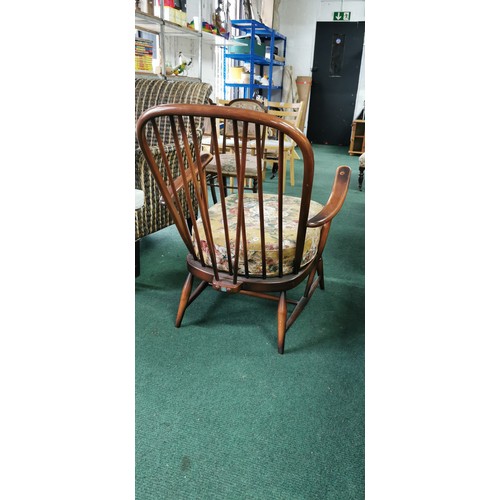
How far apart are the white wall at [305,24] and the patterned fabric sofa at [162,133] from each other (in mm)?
4762

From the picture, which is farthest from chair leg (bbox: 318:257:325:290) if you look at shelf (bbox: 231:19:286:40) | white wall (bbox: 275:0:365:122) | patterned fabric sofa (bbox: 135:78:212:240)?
white wall (bbox: 275:0:365:122)

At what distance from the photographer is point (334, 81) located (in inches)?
244

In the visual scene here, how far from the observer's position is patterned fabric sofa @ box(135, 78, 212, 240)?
169 cm

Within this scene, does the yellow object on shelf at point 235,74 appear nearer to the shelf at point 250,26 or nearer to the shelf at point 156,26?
the shelf at point 250,26

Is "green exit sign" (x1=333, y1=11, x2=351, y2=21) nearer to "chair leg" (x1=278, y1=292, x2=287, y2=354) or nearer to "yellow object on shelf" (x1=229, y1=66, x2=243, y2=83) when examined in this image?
"yellow object on shelf" (x1=229, y1=66, x2=243, y2=83)

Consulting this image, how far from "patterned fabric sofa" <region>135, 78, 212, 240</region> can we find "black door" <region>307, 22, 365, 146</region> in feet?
15.9

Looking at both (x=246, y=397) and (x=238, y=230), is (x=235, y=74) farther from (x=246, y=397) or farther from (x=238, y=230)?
(x=246, y=397)

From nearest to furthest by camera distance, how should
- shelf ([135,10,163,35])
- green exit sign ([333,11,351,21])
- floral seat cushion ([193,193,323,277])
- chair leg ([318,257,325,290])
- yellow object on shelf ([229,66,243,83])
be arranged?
1. floral seat cushion ([193,193,323,277])
2. chair leg ([318,257,325,290])
3. shelf ([135,10,163,35])
4. yellow object on shelf ([229,66,243,83])
5. green exit sign ([333,11,351,21])

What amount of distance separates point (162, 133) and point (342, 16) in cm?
534
